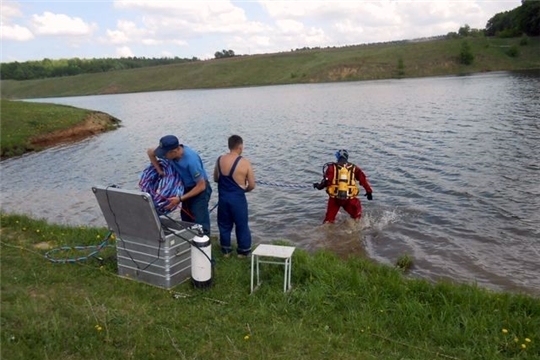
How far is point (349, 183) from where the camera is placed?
11398 mm

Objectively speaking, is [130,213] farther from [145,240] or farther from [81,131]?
[81,131]

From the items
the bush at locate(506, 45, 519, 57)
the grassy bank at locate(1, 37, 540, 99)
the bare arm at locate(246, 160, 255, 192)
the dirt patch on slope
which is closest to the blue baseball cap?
the bare arm at locate(246, 160, 255, 192)

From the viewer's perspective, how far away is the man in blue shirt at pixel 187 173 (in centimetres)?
786

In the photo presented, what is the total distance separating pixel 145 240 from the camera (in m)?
7.34

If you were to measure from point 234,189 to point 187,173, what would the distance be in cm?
88

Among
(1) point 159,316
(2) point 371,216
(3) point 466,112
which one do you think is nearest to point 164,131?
(3) point 466,112

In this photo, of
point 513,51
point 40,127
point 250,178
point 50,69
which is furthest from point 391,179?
point 50,69

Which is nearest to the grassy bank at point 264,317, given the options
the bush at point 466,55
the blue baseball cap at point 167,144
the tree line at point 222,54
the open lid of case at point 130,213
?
the open lid of case at point 130,213

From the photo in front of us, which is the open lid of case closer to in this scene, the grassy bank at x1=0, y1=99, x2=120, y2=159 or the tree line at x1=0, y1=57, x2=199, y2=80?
the grassy bank at x1=0, y1=99, x2=120, y2=159

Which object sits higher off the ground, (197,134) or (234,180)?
(234,180)

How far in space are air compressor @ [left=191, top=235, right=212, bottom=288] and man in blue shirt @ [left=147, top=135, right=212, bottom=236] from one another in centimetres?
119

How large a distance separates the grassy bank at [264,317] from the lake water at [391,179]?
2540 millimetres

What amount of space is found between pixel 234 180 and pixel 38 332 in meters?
3.87

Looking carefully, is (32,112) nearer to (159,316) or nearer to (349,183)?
(349,183)
